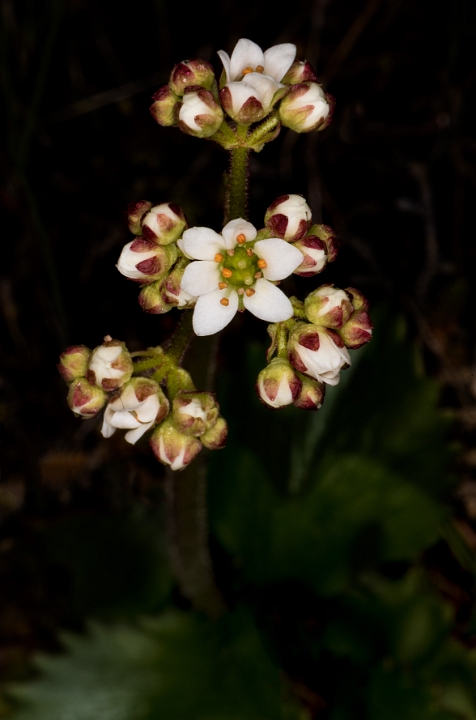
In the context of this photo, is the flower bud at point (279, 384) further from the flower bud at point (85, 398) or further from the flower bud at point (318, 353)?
the flower bud at point (85, 398)

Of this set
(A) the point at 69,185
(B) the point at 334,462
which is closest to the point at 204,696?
(B) the point at 334,462

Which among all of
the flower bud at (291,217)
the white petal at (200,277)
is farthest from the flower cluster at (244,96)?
the white petal at (200,277)

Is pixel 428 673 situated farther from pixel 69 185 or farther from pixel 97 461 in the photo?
pixel 69 185

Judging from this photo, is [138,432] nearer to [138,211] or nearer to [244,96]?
[138,211]

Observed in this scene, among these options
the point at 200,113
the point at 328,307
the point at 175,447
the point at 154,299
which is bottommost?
the point at 175,447

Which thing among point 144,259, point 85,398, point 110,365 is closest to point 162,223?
point 144,259
